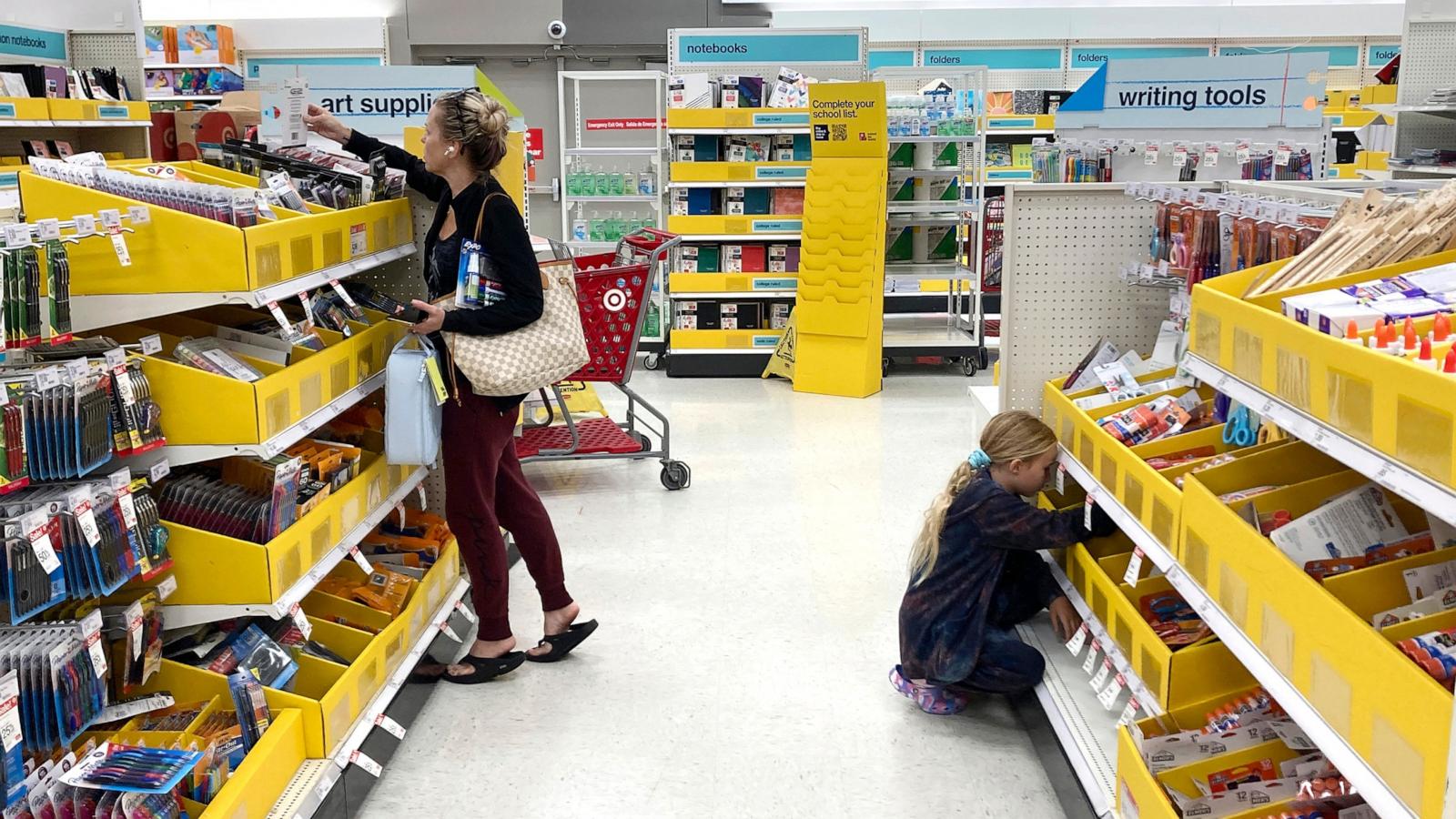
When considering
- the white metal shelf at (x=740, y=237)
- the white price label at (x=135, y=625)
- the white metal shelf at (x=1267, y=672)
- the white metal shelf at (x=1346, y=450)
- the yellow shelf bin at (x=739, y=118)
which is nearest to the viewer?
the white metal shelf at (x=1346, y=450)

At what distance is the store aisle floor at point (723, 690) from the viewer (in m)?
3.15

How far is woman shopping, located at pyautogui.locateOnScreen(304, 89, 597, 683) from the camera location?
3402 millimetres

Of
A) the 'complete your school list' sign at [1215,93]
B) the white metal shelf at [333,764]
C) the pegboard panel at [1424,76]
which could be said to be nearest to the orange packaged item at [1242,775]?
the white metal shelf at [333,764]

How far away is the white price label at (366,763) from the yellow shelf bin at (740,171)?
20.0ft

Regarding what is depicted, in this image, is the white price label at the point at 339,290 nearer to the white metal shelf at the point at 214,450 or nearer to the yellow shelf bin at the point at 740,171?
the white metal shelf at the point at 214,450

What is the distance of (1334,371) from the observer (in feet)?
5.82

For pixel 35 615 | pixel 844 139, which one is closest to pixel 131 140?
pixel 844 139

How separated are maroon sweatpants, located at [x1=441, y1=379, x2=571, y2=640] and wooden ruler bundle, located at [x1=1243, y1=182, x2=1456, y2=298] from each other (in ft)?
6.89

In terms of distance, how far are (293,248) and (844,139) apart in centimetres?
541

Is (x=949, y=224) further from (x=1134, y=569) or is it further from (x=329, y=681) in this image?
(x=329, y=681)

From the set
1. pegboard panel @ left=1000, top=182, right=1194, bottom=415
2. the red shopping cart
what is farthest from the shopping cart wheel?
pegboard panel @ left=1000, top=182, right=1194, bottom=415

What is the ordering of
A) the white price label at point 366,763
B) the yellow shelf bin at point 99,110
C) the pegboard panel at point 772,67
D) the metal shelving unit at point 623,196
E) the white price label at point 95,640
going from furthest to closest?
the metal shelving unit at point 623,196 → the pegboard panel at point 772,67 → the yellow shelf bin at point 99,110 → the white price label at point 366,763 → the white price label at point 95,640

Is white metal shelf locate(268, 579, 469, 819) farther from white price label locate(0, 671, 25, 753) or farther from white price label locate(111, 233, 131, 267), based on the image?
white price label locate(111, 233, 131, 267)

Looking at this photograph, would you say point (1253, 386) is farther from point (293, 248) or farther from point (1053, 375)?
point (293, 248)
